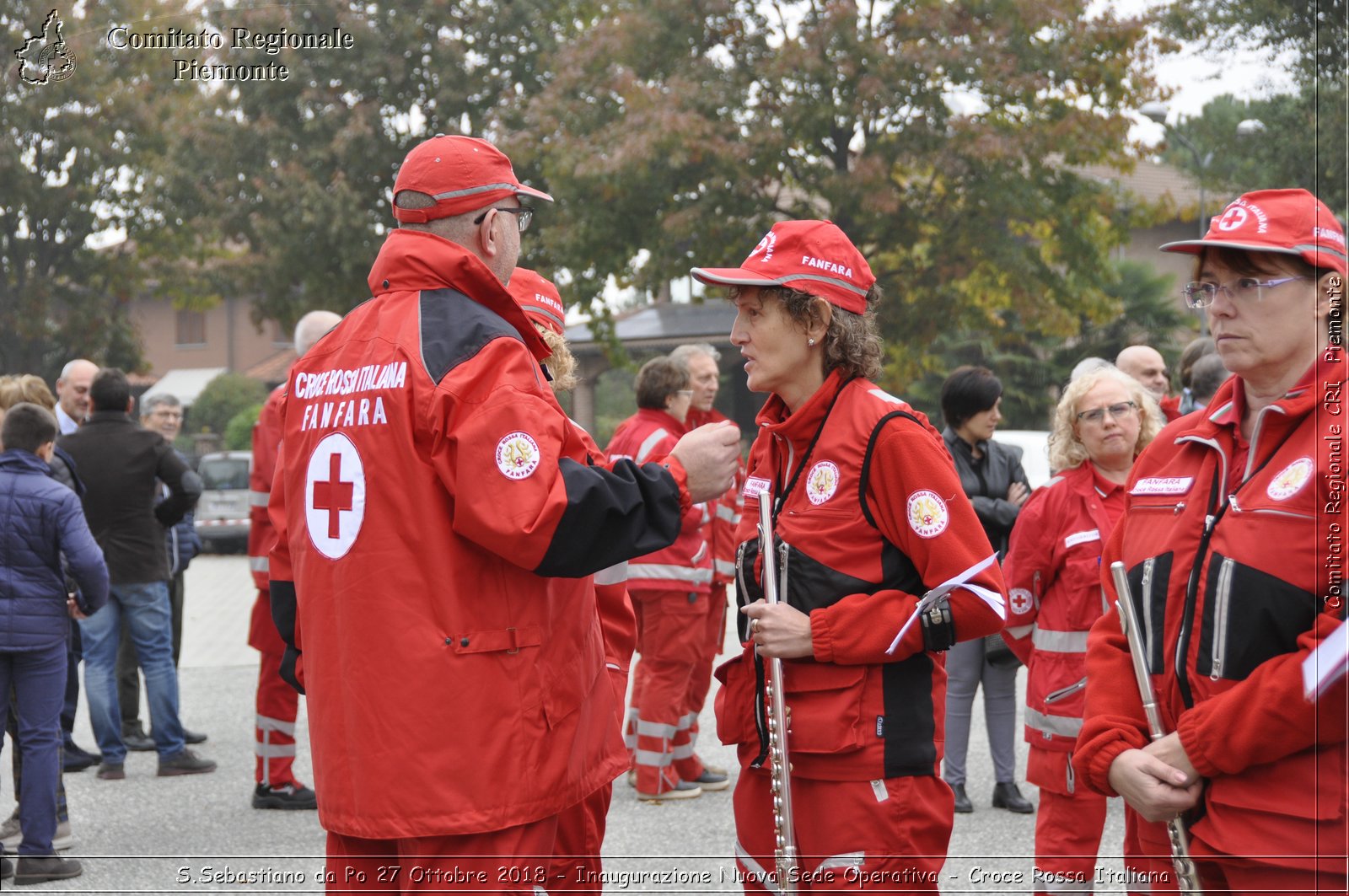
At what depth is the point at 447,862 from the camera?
9.71ft

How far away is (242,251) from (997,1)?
1685 centimetres

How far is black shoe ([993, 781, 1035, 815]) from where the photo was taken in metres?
7.05

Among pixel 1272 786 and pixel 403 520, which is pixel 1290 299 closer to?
pixel 1272 786

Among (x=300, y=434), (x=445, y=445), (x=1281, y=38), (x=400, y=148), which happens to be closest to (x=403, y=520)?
(x=445, y=445)

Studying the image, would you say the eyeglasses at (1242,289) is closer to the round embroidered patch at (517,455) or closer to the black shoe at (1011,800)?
the round embroidered patch at (517,455)

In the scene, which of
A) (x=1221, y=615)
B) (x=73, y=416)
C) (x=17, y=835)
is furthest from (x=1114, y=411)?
(x=73, y=416)

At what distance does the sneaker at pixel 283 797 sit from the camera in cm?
732

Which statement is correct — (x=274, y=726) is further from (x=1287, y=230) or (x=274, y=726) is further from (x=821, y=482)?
(x=1287, y=230)

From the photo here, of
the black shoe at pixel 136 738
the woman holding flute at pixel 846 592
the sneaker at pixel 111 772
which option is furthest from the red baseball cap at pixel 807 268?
the black shoe at pixel 136 738

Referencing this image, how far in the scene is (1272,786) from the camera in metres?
2.50

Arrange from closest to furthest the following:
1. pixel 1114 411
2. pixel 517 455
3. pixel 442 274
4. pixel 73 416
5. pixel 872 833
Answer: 1. pixel 517 455
2. pixel 442 274
3. pixel 872 833
4. pixel 1114 411
5. pixel 73 416

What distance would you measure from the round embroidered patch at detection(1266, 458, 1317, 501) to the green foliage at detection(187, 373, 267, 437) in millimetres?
38670

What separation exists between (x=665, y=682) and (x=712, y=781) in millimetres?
765

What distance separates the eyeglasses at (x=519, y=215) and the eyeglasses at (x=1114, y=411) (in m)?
2.67
